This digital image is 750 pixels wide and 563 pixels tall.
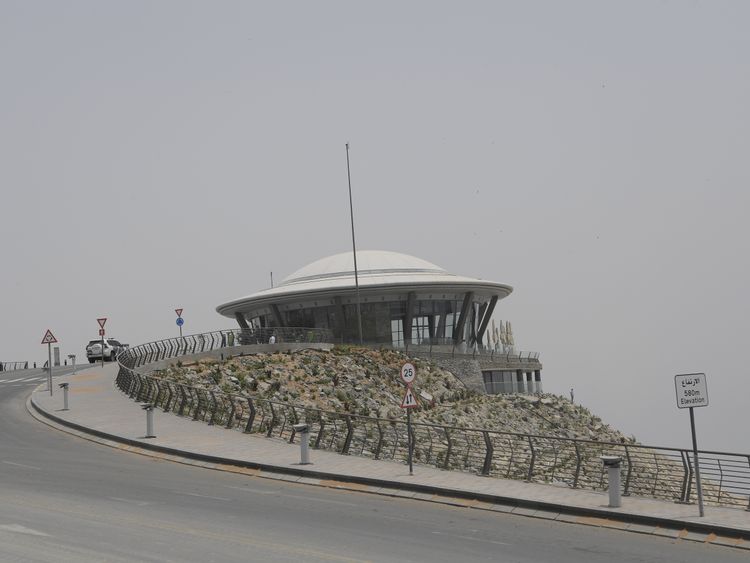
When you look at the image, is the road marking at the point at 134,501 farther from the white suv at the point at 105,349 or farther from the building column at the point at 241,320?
the building column at the point at 241,320

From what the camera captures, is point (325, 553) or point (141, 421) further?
point (141, 421)

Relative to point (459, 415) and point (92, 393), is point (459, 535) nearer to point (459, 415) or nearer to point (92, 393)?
point (92, 393)

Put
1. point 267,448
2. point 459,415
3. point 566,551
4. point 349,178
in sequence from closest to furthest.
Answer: point 566,551 → point 267,448 → point 459,415 → point 349,178

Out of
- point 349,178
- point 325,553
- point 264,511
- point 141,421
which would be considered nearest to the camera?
point 325,553

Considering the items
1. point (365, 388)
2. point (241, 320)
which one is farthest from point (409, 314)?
point (365, 388)

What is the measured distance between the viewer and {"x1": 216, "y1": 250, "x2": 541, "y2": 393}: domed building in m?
72.8

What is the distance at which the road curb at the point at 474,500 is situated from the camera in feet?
54.7

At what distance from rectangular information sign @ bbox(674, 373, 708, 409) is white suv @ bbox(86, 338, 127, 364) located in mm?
58157

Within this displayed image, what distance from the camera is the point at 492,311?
270 ft

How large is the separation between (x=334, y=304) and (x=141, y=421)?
43.0 metres

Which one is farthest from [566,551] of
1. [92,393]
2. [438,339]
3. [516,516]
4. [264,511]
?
[438,339]

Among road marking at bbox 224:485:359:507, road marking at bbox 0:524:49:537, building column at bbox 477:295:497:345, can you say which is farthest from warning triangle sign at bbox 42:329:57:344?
building column at bbox 477:295:497:345

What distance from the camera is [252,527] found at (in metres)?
16.0

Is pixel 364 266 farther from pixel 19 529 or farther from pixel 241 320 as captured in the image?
pixel 19 529
